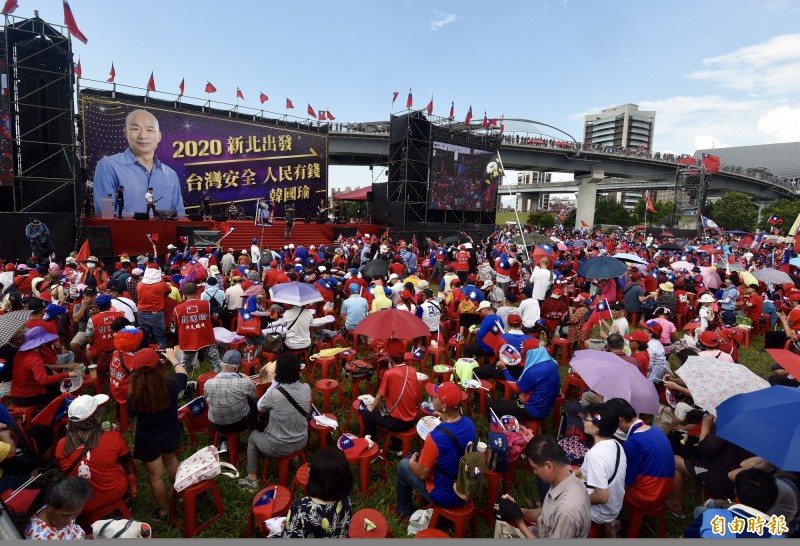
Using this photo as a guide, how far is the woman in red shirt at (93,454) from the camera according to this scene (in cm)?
284

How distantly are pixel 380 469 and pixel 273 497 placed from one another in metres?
1.37

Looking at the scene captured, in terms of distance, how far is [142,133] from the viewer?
58.7 feet

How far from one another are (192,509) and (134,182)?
18.5 m

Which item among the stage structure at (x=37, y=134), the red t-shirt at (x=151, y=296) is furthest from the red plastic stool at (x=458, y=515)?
the stage structure at (x=37, y=134)

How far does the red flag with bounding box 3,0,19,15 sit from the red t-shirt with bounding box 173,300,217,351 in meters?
13.1

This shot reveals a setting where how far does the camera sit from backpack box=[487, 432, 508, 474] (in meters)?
3.26

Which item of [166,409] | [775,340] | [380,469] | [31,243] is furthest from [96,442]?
[31,243]

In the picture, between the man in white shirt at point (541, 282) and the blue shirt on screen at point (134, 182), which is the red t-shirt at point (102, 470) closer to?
the man in white shirt at point (541, 282)

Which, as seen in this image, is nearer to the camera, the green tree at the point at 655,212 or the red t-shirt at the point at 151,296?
the red t-shirt at the point at 151,296

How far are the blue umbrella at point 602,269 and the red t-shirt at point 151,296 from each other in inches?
289

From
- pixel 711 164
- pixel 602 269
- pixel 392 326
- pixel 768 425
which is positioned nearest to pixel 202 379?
pixel 392 326

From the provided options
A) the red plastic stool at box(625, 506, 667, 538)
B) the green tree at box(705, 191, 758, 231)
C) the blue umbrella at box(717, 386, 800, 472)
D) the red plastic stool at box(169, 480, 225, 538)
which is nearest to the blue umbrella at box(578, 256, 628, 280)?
the blue umbrella at box(717, 386, 800, 472)

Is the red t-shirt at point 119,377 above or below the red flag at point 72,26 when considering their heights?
below

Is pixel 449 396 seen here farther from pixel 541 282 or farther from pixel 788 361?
pixel 541 282
